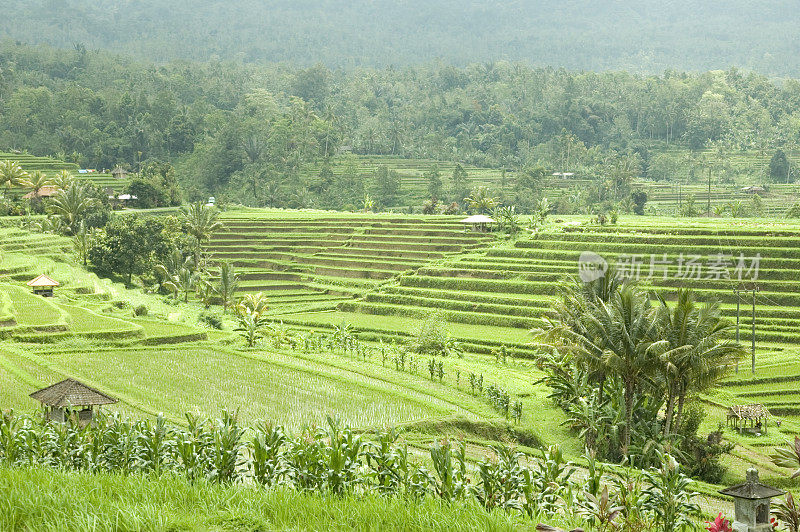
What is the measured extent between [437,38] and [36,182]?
164 metres

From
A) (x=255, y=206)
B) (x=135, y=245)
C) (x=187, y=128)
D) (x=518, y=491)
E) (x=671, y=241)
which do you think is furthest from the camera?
(x=187, y=128)

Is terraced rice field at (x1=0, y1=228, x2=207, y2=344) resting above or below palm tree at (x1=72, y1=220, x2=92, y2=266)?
below

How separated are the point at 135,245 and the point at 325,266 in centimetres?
877

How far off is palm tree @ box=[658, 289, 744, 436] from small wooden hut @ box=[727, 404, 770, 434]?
344cm

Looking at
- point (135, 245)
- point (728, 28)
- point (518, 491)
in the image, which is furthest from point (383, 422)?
point (728, 28)

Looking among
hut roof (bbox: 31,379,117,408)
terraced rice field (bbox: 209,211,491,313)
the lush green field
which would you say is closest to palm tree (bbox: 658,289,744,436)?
the lush green field

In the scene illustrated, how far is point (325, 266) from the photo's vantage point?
124 feet

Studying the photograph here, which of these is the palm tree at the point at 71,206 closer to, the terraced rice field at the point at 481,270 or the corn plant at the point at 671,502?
the terraced rice field at the point at 481,270

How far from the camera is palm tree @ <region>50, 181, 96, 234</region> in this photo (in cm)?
3844

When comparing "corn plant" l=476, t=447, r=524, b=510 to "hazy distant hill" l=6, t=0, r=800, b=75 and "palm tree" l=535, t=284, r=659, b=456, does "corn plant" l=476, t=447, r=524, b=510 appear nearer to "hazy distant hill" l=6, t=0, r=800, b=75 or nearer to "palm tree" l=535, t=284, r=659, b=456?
"palm tree" l=535, t=284, r=659, b=456

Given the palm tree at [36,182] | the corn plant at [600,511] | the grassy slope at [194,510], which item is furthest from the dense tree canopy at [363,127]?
the grassy slope at [194,510]

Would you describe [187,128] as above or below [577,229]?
above

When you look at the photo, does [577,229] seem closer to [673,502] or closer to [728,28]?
[673,502]

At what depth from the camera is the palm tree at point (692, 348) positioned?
44.5 feet
